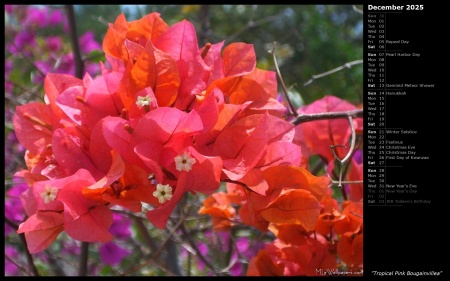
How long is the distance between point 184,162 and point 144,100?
0.07m

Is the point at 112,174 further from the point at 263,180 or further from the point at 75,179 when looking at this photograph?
the point at 263,180

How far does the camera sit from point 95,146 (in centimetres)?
A: 56

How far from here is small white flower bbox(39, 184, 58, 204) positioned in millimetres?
531

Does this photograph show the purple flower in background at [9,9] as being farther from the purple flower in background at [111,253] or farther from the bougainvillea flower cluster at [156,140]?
the bougainvillea flower cluster at [156,140]

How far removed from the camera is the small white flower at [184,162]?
516 millimetres

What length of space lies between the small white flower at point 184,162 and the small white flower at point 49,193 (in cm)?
12

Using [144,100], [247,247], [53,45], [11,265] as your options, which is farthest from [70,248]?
[144,100]

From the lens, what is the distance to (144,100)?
1.78ft

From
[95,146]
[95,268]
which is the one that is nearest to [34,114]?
[95,146]

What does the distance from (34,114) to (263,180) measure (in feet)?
0.87

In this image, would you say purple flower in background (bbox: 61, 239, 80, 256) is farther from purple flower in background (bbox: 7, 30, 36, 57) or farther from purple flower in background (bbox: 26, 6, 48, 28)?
purple flower in background (bbox: 26, 6, 48, 28)
